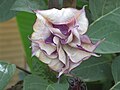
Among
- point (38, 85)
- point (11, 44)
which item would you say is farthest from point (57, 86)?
point (11, 44)

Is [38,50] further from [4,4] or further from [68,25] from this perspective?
[4,4]

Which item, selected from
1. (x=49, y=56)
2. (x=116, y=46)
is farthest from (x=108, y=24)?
(x=49, y=56)

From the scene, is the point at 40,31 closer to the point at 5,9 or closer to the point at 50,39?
the point at 50,39

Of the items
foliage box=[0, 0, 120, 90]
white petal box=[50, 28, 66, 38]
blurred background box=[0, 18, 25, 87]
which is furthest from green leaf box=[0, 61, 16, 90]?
blurred background box=[0, 18, 25, 87]

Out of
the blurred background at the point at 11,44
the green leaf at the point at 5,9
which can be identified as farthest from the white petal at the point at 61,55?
the blurred background at the point at 11,44

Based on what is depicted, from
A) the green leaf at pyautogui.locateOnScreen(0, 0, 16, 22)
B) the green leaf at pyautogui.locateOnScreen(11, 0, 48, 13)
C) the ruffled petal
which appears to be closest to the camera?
the ruffled petal

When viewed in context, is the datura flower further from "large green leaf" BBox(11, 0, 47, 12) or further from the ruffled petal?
"large green leaf" BBox(11, 0, 47, 12)

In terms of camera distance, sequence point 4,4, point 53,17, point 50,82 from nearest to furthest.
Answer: point 53,17 < point 50,82 < point 4,4
